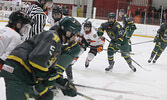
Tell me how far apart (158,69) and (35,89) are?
13.6 feet

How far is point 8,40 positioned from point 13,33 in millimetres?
73

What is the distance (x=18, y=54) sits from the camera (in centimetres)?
157

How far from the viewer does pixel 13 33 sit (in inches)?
73.7

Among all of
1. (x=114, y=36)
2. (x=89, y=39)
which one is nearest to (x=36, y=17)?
(x=89, y=39)

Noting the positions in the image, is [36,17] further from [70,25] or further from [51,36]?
[51,36]

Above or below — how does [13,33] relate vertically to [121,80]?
above

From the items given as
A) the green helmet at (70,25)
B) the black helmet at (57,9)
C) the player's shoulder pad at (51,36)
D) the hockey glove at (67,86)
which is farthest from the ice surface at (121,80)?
the player's shoulder pad at (51,36)

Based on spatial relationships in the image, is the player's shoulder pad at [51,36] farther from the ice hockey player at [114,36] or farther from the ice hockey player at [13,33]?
the ice hockey player at [114,36]

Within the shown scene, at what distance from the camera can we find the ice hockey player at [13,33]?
1.87 meters

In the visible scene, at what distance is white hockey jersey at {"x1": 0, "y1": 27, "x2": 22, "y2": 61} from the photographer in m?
1.86

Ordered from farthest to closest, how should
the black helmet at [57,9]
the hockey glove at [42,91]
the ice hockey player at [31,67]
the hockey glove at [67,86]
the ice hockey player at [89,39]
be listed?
the ice hockey player at [89,39]
the black helmet at [57,9]
the hockey glove at [67,86]
the hockey glove at [42,91]
the ice hockey player at [31,67]

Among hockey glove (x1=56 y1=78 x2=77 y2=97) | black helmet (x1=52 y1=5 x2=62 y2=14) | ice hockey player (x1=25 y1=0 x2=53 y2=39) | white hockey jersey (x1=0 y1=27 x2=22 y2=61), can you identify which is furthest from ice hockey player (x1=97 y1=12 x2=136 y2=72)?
white hockey jersey (x1=0 y1=27 x2=22 y2=61)

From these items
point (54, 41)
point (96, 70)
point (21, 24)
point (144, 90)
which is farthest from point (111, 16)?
point (54, 41)

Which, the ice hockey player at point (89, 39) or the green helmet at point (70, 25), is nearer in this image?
the green helmet at point (70, 25)
